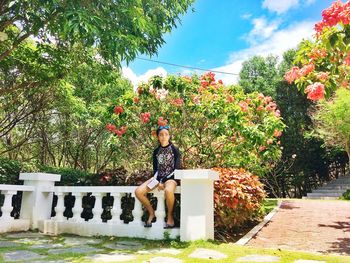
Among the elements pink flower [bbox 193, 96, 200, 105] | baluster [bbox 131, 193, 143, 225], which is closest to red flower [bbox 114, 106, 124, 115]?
pink flower [bbox 193, 96, 200, 105]

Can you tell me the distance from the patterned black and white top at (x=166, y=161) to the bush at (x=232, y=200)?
1033 millimetres

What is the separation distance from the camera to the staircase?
19.9 m

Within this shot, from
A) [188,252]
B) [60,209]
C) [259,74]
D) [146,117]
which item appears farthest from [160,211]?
[259,74]

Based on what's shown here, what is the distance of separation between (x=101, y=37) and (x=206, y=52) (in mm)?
10360

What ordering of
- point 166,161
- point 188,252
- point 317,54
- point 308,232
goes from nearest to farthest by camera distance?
point 188,252
point 317,54
point 166,161
point 308,232

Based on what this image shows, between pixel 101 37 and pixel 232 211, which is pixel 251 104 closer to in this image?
pixel 232 211

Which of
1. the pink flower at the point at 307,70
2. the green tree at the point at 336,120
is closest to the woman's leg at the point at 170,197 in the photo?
the pink flower at the point at 307,70

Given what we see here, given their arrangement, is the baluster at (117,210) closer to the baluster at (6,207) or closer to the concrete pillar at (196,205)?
the concrete pillar at (196,205)

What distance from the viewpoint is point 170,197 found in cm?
549

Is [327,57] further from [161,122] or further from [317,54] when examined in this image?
[161,122]

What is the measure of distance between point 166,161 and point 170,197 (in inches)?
26.4

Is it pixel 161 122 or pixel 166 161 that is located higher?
pixel 161 122

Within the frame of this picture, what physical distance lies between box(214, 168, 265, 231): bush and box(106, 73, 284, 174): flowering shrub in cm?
130

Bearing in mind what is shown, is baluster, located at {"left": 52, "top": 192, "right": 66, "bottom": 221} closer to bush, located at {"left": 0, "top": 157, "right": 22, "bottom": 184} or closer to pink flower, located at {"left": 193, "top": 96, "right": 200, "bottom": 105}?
bush, located at {"left": 0, "top": 157, "right": 22, "bottom": 184}
